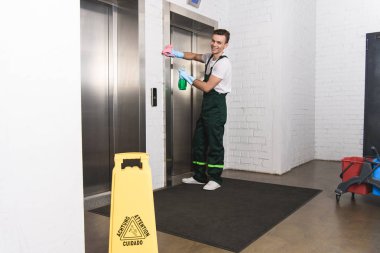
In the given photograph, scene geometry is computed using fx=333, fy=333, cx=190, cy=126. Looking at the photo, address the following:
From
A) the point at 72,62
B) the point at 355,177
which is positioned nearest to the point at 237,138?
the point at 355,177

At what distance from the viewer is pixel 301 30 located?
182 inches

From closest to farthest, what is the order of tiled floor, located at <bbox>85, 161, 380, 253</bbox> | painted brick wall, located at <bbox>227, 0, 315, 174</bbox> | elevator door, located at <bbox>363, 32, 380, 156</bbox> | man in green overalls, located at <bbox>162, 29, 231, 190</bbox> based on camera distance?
tiled floor, located at <bbox>85, 161, 380, 253</bbox> < man in green overalls, located at <bbox>162, 29, 231, 190</bbox> < painted brick wall, located at <bbox>227, 0, 315, 174</bbox> < elevator door, located at <bbox>363, 32, 380, 156</bbox>

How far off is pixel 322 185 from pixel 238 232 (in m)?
1.74

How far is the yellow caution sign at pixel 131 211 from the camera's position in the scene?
1.29 m

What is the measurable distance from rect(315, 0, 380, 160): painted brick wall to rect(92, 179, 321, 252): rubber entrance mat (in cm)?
218

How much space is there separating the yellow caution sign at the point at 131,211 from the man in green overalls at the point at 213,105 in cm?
185

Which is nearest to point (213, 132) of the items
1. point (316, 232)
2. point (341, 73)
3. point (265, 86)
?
point (265, 86)

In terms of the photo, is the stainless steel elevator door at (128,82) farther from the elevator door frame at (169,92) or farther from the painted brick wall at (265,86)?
the painted brick wall at (265,86)

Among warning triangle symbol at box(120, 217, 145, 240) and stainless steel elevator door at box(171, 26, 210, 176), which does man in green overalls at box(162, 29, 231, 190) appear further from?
warning triangle symbol at box(120, 217, 145, 240)

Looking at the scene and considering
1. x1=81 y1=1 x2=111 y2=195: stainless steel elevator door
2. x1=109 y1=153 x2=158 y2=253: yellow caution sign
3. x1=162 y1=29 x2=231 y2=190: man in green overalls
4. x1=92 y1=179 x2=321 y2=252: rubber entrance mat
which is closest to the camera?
x1=109 y1=153 x2=158 y2=253: yellow caution sign

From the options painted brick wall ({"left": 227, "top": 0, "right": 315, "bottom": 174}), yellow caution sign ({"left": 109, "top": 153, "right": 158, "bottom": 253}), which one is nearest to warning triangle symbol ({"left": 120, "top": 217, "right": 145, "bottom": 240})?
yellow caution sign ({"left": 109, "top": 153, "right": 158, "bottom": 253})

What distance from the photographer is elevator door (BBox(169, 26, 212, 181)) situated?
3623 millimetres

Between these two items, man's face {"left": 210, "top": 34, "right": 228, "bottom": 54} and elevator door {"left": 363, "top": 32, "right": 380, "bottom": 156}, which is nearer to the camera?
man's face {"left": 210, "top": 34, "right": 228, "bottom": 54}

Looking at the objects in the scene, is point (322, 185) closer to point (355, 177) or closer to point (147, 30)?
point (355, 177)
